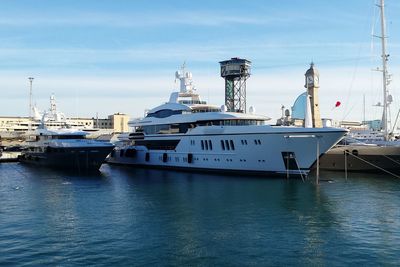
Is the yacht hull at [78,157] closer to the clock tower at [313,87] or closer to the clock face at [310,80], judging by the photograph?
the clock tower at [313,87]

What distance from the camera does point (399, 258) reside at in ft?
53.1

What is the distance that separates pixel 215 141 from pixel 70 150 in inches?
718

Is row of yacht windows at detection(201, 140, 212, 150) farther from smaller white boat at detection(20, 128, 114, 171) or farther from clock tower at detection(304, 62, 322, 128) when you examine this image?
clock tower at detection(304, 62, 322, 128)

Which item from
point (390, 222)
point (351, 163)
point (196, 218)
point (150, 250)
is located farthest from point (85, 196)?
point (351, 163)

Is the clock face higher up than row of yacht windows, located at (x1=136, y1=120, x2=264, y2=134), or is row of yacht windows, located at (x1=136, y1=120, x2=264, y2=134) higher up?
the clock face

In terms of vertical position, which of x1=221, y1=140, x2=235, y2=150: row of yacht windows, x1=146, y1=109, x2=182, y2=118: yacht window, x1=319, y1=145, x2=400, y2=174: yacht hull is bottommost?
x1=319, y1=145, x2=400, y2=174: yacht hull

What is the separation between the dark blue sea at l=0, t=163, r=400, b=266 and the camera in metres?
16.3

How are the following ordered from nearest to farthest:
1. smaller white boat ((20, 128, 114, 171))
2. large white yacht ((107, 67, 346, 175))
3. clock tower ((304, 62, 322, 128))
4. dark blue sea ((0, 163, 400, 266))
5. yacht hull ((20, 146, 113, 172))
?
1. dark blue sea ((0, 163, 400, 266))
2. large white yacht ((107, 67, 346, 175))
3. yacht hull ((20, 146, 113, 172))
4. smaller white boat ((20, 128, 114, 171))
5. clock tower ((304, 62, 322, 128))

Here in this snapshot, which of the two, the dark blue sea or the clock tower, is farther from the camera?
the clock tower

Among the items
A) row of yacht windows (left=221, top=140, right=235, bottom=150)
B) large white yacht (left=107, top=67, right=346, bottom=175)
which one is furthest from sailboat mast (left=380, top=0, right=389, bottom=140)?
row of yacht windows (left=221, top=140, right=235, bottom=150)

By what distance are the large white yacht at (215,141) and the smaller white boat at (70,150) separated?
19.4 ft

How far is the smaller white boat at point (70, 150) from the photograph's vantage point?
50719mm

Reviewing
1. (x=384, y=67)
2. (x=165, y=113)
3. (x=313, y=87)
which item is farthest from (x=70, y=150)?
(x=313, y=87)

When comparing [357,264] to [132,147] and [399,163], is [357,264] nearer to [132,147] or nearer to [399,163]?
[399,163]
